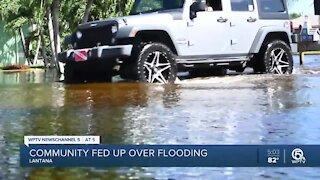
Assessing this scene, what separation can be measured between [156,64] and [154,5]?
168 centimetres

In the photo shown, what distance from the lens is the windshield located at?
10477mm

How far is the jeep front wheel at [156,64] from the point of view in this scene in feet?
30.6

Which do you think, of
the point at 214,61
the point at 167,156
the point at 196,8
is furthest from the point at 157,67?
the point at 167,156

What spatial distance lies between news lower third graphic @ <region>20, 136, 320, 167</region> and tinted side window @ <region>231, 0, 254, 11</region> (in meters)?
7.61

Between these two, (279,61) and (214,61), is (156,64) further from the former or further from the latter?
(279,61)

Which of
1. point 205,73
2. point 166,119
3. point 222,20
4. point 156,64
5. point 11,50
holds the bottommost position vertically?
point 11,50

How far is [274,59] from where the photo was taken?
1152 centimetres

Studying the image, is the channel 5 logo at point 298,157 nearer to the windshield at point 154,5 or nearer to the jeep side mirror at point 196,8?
the jeep side mirror at point 196,8

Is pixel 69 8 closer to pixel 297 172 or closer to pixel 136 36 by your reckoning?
pixel 136 36

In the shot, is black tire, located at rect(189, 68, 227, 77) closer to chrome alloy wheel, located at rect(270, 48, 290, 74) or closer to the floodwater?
chrome alloy wheel, located at rect(270, 48, 290, 74)

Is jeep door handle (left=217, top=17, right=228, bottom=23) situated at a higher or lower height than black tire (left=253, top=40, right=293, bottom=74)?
higher

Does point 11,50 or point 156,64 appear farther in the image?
point 11,50

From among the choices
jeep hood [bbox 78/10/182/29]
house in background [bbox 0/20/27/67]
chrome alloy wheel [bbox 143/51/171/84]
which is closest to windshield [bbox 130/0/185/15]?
jeep hood [bbox 78/10/182/29]

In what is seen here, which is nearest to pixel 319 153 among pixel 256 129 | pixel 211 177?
pixel 211 177
